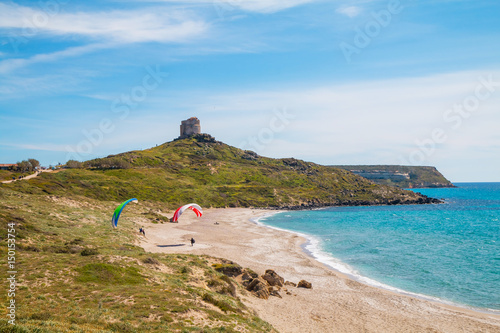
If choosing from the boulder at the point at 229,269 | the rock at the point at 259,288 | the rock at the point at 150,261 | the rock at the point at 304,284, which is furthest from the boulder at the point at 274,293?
the rock at the point at 150,261

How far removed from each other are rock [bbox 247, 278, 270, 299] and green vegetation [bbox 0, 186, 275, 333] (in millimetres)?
1328

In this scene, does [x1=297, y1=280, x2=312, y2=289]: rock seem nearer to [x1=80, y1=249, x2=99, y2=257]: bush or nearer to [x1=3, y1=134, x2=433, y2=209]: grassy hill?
[x1=80, y1=249, x2=99, y2=257]: bush

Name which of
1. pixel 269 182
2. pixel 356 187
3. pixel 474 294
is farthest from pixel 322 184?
pixel 474 294

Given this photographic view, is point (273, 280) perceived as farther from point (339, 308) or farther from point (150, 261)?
point (150, 261)

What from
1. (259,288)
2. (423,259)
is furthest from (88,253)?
(423,259)

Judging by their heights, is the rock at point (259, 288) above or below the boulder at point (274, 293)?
above

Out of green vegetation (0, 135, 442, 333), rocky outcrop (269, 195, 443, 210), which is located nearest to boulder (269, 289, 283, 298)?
green vegetation (0, 135, 442, 333)

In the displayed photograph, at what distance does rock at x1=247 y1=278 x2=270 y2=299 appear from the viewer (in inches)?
1036

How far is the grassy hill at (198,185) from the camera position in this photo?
316ft

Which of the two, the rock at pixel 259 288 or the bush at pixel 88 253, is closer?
the bush at pixel 88 253

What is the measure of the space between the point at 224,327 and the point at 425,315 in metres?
18.0

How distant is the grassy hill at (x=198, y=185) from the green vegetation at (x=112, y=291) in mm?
50827

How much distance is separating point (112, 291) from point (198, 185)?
415ft

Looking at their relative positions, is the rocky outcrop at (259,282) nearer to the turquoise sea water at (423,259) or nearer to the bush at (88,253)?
the turquoise sea water at (423,259)
